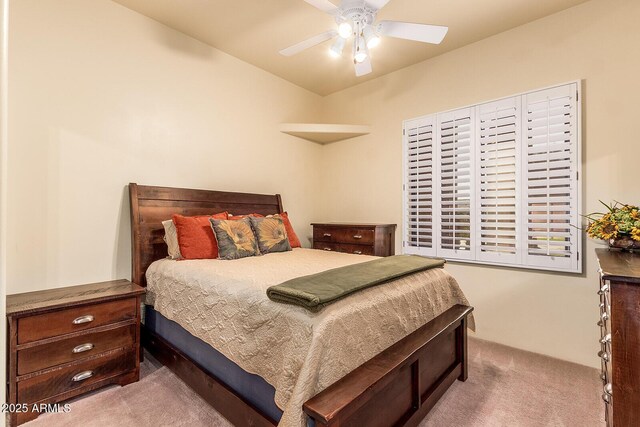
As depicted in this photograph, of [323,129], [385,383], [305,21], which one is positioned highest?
[305,21]

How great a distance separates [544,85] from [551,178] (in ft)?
2.73

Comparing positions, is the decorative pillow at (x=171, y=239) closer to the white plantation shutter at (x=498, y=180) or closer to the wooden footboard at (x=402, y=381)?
the wooden footboard at (x=402, y=381)

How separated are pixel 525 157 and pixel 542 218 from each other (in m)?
0.56

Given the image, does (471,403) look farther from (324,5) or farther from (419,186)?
(324,5)

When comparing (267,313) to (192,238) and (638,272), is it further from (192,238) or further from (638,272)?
(638,272)

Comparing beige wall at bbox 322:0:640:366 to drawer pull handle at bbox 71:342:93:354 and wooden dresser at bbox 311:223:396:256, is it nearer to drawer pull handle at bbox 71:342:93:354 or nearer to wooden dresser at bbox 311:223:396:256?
wooden dresser at bbox 311:223:396:256

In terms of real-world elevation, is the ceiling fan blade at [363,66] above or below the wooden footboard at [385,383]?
above

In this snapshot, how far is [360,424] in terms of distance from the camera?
130cm

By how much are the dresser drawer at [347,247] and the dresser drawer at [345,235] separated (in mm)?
43

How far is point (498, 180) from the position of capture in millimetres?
2869

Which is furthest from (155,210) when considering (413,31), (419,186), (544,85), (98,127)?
(544,85)

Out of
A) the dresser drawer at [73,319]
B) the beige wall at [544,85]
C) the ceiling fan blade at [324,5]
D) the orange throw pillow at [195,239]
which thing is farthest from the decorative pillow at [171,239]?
the beige wall at [544,85]

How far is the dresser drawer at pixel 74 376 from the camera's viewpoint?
1.74 metres

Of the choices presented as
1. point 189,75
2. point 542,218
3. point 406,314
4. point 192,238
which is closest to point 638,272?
point 406,314
